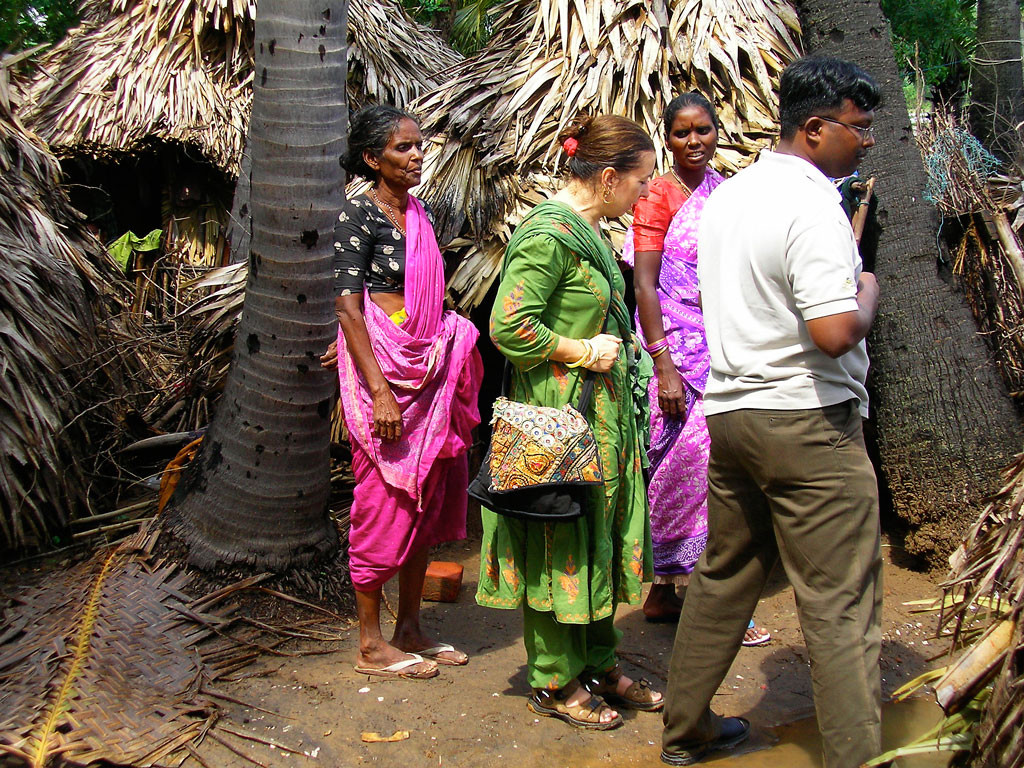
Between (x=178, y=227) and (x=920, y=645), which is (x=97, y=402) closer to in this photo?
(x=920, y=645)

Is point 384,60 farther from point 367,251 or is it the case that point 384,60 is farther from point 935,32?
point 367,251

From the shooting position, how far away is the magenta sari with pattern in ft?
11.6

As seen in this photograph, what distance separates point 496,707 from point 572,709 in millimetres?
305

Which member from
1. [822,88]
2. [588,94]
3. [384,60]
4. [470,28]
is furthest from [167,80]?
[822,88]

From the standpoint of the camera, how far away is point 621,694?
9.97ft

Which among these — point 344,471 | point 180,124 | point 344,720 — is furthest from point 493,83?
point 180,124

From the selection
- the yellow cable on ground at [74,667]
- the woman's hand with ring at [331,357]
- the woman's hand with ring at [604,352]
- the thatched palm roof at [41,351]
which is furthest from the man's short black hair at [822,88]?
the thatched palm roof at [41,351]

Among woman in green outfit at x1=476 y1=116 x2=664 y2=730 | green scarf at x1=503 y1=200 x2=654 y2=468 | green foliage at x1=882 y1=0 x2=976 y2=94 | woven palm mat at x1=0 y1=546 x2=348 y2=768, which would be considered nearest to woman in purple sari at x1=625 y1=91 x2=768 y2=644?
green scarf at x1=503 y1=200 x2=654 y2=468

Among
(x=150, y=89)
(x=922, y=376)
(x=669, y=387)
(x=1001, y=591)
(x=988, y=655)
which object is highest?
(x=150, y=89)

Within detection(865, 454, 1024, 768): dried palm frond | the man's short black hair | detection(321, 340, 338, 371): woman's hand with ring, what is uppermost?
the man's short black hair

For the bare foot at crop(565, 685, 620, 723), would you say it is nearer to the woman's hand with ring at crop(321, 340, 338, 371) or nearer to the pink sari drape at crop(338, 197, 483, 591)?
the pink sari drape at crop(338, 197, 483, 591)

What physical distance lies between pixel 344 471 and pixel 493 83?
2.48 m

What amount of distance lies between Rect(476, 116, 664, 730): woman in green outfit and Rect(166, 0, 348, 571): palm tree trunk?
1157mm

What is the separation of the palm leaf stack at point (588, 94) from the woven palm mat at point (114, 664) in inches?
82.7
